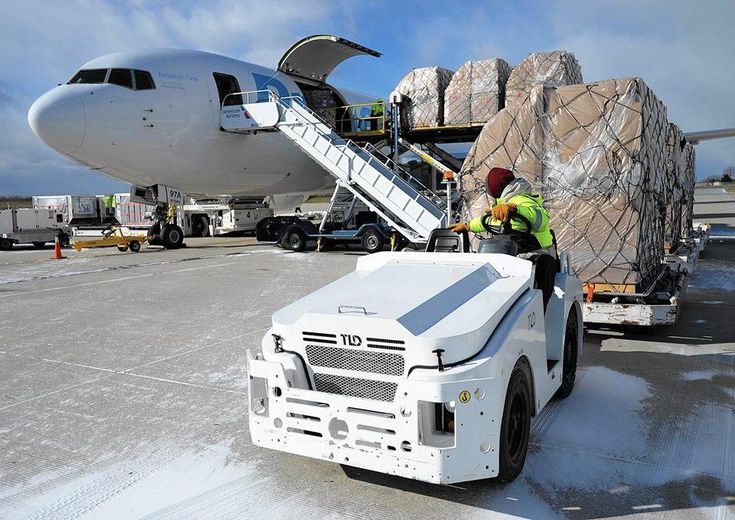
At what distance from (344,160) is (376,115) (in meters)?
4.58

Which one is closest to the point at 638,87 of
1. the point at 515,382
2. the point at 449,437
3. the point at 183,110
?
the point at 515,382

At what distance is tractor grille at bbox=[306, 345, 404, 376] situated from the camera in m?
2.96

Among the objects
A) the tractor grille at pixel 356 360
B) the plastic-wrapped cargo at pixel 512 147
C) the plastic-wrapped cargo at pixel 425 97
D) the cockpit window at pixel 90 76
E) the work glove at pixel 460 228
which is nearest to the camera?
the tractor grille at pixel 356 360

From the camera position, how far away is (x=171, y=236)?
18297 mm

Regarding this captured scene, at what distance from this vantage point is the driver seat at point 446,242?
14.9 feet

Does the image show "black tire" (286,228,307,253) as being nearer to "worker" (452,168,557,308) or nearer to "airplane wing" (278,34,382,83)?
"airplane wing" (278,34,382,83)

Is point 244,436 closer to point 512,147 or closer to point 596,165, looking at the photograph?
point 596,165

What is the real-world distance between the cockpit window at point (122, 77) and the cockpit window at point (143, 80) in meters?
0.14

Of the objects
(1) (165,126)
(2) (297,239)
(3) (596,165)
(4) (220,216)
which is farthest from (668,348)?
(4) (220,216)

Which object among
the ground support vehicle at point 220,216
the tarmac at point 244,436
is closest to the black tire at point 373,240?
the tarmac at point 244,436

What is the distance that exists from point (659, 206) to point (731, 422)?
14.5ft

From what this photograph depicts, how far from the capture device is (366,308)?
125 inches

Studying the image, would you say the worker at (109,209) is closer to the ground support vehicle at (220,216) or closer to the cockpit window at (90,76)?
the ground support vehicle at (220,216)

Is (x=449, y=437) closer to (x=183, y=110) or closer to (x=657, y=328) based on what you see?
(x=657, y=328)
